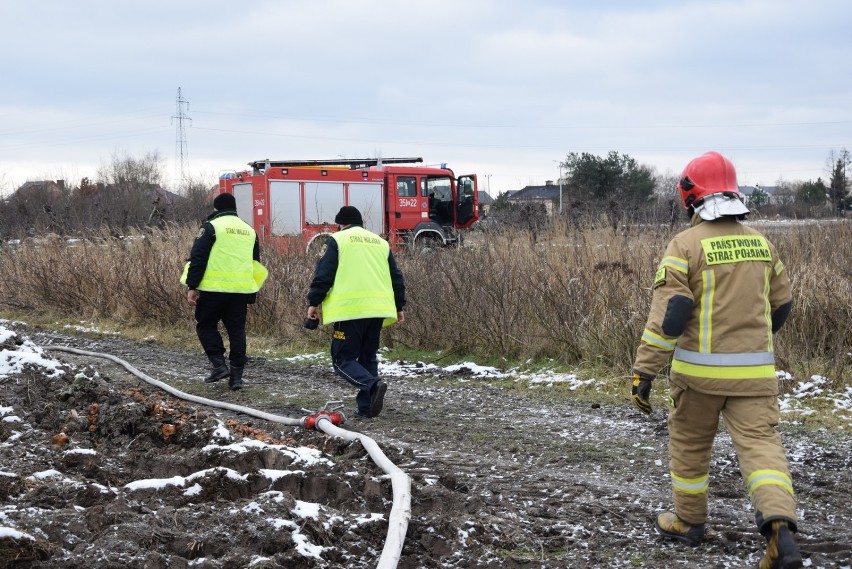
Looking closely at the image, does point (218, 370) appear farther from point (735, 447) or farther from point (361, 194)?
point (361, 194)

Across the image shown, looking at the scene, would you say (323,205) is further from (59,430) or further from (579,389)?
(59,430)

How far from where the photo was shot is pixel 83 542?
3.45 meters

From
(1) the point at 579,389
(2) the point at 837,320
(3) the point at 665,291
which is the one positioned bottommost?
(1) the point at 579,389

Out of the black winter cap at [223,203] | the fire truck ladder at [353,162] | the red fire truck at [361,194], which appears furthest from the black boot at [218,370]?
the fire truck ladder at [353,162]

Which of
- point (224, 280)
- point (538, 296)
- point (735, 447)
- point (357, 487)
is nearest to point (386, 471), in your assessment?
point (357, 487)

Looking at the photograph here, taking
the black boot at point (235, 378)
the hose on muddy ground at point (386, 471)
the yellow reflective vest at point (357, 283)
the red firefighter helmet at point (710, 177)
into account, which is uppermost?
the red firefighter helmet at point (710, 177)

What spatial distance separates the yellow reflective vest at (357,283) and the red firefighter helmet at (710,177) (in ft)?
10.6

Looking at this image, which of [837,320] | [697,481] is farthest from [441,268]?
[697,481]

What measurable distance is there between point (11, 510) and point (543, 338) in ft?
20.6

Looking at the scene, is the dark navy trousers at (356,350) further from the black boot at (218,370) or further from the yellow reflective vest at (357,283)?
the black boot at (218,370)

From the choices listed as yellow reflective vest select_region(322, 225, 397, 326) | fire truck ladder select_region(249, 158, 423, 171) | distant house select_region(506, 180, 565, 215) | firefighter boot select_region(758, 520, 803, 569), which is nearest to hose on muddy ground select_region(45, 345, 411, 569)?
yellow reflective vest select_region(322, 225, 397, 326)

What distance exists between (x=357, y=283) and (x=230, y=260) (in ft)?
7.14

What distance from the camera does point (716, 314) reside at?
146 inches

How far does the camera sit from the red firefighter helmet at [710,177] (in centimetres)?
384
